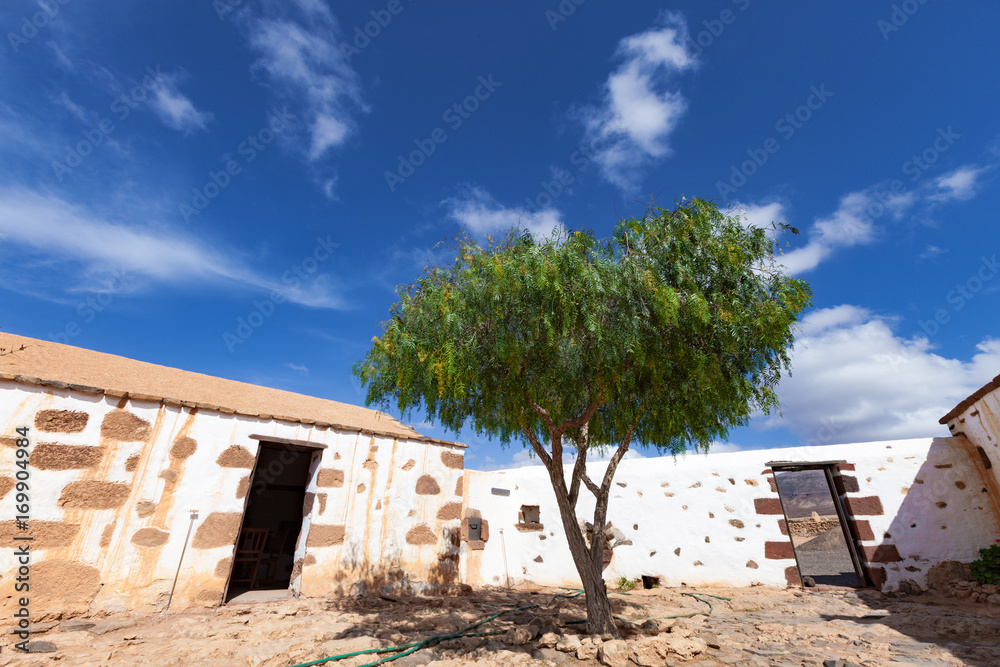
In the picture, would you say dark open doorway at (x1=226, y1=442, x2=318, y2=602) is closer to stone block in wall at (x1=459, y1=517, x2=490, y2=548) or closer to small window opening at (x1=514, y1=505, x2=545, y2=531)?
stone block in wall at (x1=459, y1=517, x2=490, y2=548)

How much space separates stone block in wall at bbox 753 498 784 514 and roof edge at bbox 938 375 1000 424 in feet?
12.0

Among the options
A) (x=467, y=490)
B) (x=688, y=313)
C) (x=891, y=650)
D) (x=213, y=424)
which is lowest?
(x=891, y=650)

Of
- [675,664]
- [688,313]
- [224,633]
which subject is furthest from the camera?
[224,633]

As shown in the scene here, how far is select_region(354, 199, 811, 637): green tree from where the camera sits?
443 centimetres

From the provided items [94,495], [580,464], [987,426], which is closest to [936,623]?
[987,426]

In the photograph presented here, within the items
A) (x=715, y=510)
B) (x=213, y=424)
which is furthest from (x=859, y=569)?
(x=213, y=424)

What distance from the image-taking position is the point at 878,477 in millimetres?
8375

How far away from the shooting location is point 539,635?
498cm

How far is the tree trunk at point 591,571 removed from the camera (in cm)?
477

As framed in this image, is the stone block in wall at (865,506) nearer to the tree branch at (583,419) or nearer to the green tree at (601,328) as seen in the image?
the green tree at (601,328)

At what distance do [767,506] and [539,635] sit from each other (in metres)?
6.15

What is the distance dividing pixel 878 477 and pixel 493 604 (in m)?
7.74

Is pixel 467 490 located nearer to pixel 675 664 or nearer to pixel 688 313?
pixel 675 664

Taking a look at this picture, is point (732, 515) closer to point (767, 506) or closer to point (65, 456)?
point (767, 506)
